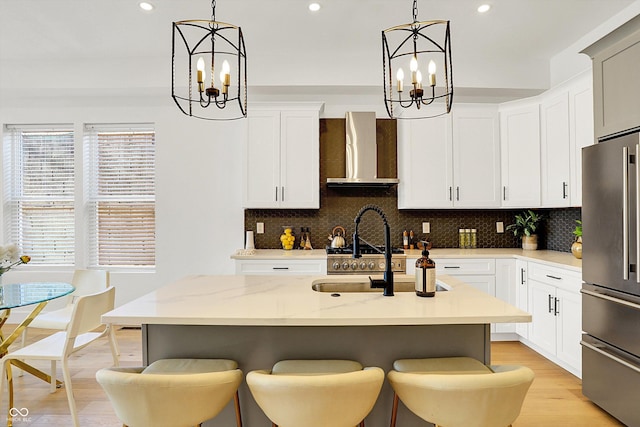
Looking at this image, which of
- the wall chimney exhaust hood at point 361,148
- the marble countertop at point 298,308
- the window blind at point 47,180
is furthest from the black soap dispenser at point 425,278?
the window blind at point 47,180

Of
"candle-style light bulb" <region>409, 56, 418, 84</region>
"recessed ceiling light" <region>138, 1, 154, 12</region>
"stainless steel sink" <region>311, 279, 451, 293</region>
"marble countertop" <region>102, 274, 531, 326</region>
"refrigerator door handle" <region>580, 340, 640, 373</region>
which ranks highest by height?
"recessed ceiling light" <region>138, 1, 154, 12</region>

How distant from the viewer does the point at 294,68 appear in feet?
13.0

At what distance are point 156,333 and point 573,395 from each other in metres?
2.85

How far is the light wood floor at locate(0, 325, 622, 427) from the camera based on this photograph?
238 centimetres

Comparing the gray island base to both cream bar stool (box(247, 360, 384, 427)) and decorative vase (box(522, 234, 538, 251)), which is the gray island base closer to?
cream bar stool (box(247, 360, 384, 427))

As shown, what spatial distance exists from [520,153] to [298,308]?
3299 millimetres

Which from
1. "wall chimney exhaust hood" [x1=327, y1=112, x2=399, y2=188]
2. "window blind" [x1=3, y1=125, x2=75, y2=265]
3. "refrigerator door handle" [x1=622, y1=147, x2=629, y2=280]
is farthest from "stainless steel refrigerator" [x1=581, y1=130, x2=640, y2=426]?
"window blind" [x1=3, y1=125, x2=75, y2=265]

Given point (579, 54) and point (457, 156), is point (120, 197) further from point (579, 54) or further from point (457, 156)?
point (579, 54)

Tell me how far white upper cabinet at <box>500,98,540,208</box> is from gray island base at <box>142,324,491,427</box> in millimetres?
2564

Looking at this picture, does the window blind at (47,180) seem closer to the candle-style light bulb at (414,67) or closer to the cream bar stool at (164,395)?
the cream bar stool at (164,395)

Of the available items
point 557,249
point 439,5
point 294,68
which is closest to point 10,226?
point 294,68

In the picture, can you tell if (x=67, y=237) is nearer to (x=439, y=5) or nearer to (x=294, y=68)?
(x=294, y=68)

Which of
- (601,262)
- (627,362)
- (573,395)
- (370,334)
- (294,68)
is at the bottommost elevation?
(573,395)

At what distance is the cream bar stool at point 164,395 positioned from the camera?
1286 mm
